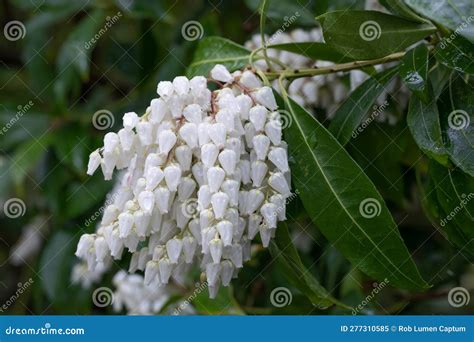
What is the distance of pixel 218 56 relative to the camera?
6.41 feet

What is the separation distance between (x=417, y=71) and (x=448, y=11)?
23cm

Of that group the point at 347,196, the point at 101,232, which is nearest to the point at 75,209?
the point at 101,232

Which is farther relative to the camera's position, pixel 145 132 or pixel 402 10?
pixel 402 10

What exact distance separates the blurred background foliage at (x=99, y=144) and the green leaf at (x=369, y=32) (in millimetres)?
614

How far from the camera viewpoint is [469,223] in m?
1.70

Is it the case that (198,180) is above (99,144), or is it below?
above

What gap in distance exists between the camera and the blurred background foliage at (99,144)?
2676 millimetres
